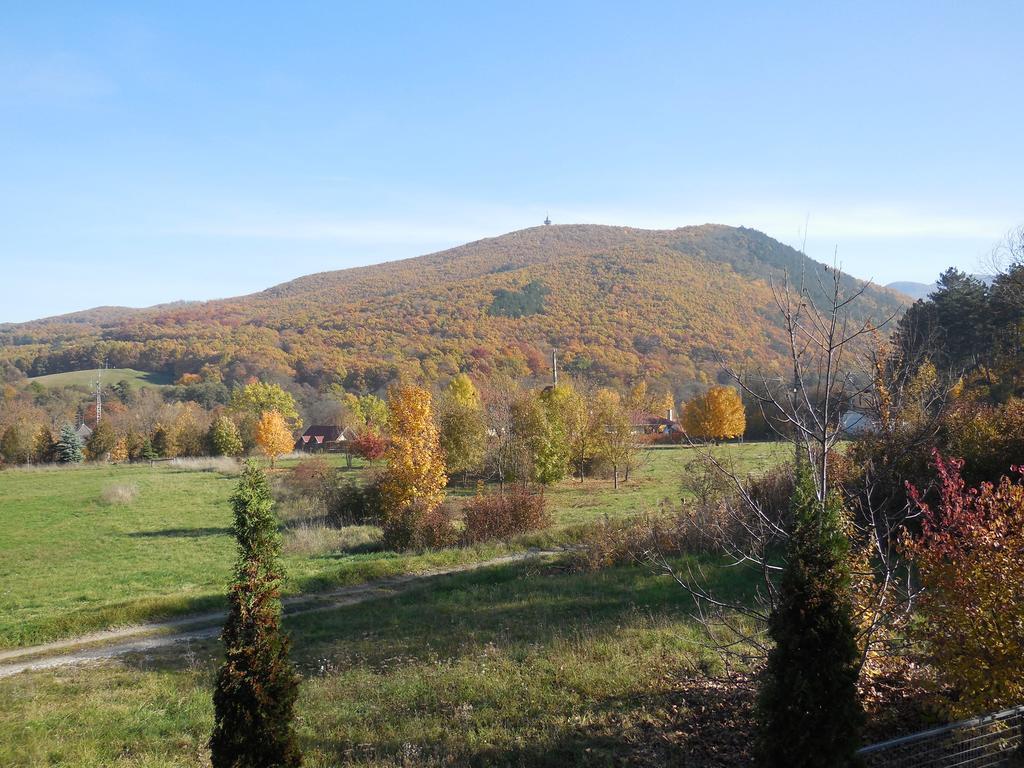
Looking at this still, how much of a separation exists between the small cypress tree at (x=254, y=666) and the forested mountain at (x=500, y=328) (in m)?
67.9

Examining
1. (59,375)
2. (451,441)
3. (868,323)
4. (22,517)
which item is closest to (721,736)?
(868,323)

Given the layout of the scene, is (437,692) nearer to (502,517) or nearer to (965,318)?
(502,517)

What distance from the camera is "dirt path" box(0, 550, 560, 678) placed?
1184 cm

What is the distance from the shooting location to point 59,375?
100812 mm

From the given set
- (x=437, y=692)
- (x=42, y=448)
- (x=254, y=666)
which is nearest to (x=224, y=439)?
(x=42, y=448)

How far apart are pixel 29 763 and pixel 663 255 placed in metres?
142

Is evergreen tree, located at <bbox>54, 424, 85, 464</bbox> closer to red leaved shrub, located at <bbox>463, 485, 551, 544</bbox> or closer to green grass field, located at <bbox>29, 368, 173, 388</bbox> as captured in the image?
green grass field, located at <bbox>29, 368, 173, 388</bbox>

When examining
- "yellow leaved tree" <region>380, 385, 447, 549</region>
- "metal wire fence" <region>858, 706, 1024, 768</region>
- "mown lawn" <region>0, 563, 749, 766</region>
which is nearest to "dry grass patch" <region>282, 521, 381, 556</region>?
"yellow leaved tree" <region>380, 385, 447, 549</region>

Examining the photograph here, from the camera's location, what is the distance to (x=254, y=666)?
178 inches

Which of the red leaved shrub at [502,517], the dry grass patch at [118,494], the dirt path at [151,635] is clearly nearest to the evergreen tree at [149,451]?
the dry grass patch at [118,494]

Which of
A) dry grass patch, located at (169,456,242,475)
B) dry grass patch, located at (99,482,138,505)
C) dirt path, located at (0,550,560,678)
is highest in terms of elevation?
dirt path, located at (0,550,560,678)

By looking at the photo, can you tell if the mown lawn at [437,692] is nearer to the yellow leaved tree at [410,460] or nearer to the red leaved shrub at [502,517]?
the red leaved shrub at [502,517]

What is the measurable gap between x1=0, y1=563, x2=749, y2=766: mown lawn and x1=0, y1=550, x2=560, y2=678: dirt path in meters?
1.07

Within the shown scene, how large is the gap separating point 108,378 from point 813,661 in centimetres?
10928
